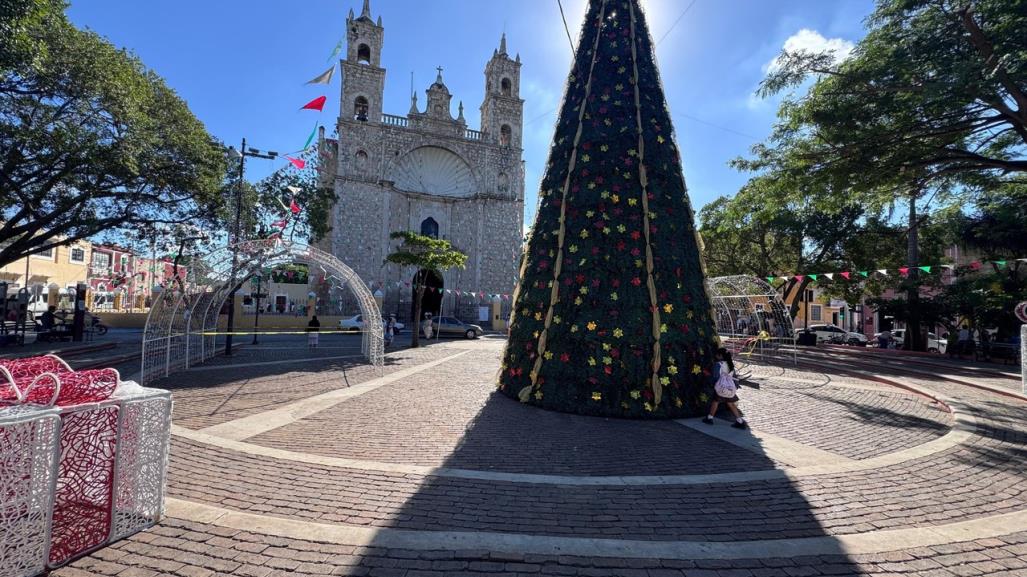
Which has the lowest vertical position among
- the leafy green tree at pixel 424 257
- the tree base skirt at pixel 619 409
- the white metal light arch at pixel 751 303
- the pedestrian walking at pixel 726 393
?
the tree base skirt at pixel 619 409

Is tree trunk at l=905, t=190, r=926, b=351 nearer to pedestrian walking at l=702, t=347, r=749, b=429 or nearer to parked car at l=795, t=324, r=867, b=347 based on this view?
parked car at l=795, t=324, r=867, b=347

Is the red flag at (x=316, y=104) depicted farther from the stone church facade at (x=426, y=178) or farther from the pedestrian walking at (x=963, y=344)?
the pedestrian walking at (x=963, y=344)

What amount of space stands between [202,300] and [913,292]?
28.9 meters

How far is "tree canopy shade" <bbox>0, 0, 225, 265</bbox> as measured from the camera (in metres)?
11.4

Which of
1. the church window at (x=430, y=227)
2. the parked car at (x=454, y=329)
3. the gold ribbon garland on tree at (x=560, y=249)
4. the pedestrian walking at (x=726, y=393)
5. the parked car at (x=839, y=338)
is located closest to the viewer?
the pedestrian walking at (x=726, y=393)

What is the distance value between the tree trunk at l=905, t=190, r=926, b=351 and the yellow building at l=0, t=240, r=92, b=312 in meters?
48.3

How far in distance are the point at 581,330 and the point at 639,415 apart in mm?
1694

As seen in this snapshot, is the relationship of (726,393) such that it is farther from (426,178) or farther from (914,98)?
(426,178)

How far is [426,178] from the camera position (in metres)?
39.0

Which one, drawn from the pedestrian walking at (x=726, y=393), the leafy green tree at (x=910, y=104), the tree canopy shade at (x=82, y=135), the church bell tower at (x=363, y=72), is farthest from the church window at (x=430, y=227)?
the pedestrian walking at (x=726, y=393)

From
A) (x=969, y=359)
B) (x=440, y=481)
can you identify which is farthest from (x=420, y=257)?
(x=969, y=359)

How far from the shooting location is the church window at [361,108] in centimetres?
3600

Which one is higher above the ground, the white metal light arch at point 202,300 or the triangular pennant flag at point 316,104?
the triangular pennant flag at point 316,104

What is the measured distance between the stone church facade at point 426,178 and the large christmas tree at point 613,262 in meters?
25.7
